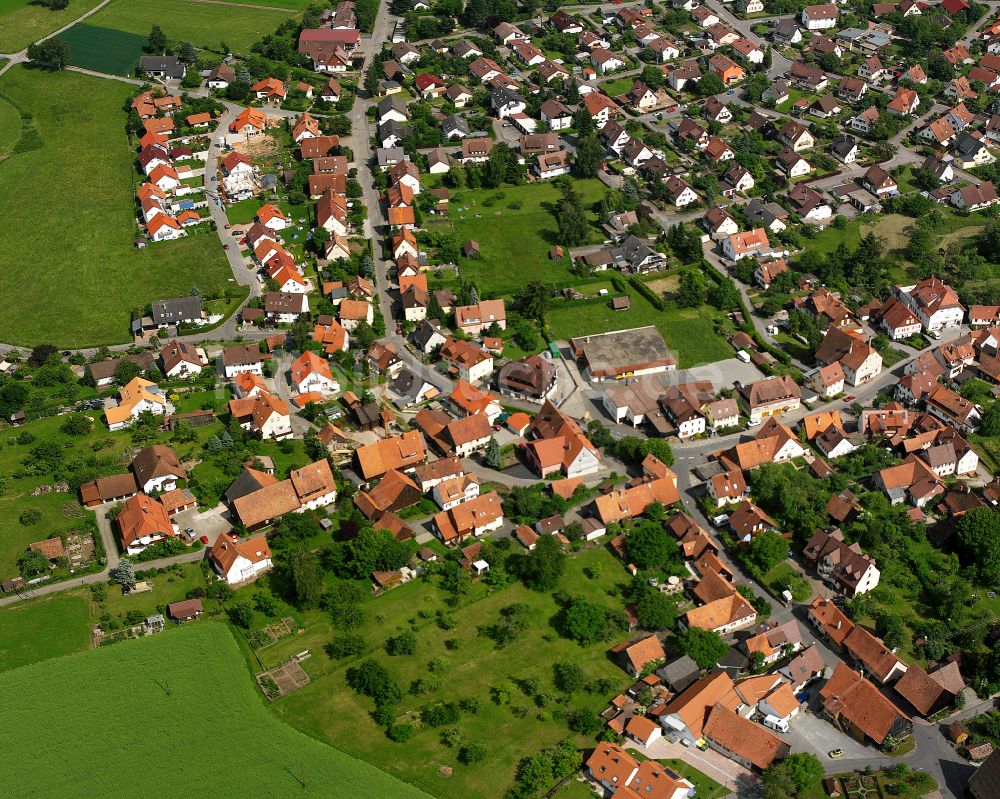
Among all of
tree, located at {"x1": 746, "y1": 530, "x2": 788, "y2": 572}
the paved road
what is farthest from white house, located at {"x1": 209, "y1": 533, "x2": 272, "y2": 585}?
tree, located at {"x1": 746, "y1": 530, "x2": 788, "y2": 572}

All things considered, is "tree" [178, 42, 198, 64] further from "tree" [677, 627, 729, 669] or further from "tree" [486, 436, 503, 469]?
"tree" [677, 627, 729, 669]

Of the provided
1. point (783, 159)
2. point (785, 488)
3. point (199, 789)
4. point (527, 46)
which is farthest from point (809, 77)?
point (199, 789)

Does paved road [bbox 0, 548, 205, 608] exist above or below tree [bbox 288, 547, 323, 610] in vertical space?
below

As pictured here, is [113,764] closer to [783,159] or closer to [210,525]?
[210,525]

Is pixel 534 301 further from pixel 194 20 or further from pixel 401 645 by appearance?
pixel 194 20

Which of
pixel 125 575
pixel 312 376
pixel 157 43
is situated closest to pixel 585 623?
pixel 125 575

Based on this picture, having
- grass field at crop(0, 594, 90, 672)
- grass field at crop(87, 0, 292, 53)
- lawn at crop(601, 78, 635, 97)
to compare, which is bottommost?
grass field at crop(0, 594, 90, 672)
